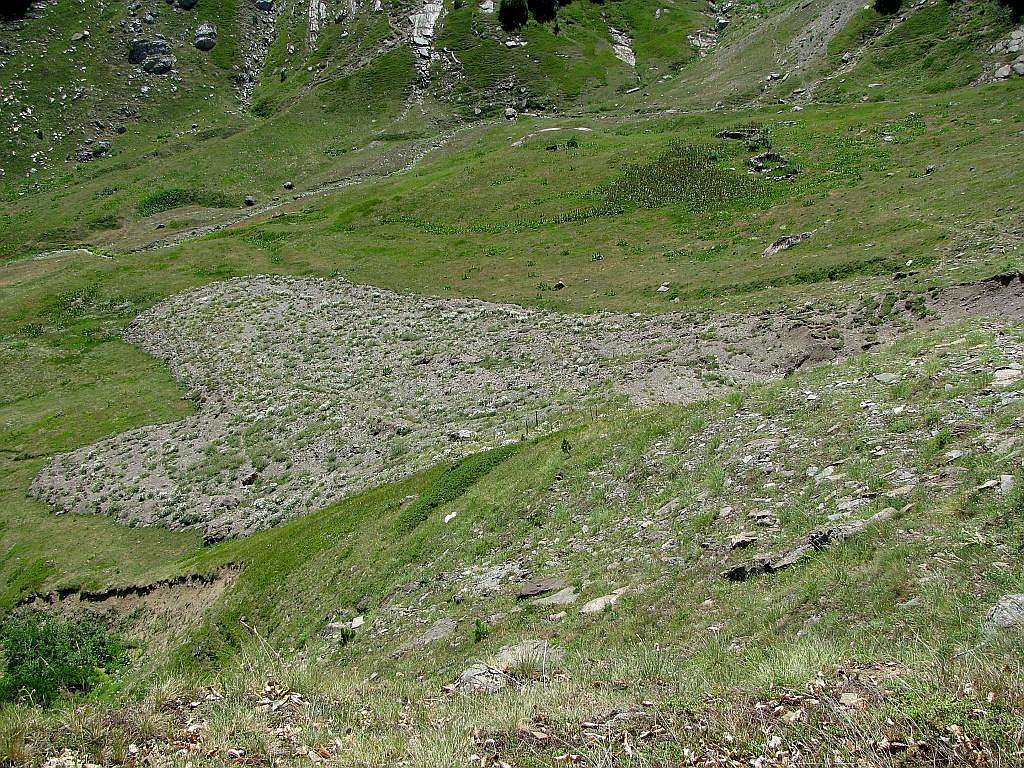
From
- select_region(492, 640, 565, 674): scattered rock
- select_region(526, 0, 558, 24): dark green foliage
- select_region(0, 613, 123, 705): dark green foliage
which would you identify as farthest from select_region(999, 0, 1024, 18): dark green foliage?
select_region(0, 613, 123, 705): dark green foliage

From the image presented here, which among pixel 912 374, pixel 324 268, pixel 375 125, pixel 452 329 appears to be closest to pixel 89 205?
pixel 375 125

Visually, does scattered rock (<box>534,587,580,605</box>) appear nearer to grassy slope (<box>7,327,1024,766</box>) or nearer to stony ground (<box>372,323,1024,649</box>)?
stony ground (<box>372,323,1024,649</box>)

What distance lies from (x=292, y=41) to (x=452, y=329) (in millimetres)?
146336

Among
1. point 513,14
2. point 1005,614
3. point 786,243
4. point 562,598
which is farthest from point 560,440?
point 513,14

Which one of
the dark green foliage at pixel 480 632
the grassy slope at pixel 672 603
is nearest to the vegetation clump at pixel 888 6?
the grassy slope at pixel 672 603

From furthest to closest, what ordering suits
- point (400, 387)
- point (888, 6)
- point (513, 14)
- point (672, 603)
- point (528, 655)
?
point (513, 14) → point (888, 6) → point (400, 387) → point (672, 603) → point (528, 655)

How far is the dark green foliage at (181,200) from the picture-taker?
10338 cm

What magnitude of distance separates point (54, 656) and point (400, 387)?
22.3 metres

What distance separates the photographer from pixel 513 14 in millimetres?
140000

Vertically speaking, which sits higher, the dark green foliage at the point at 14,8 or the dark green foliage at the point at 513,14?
the dark green foliage at the point at 14,8

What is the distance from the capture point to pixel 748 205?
196ft

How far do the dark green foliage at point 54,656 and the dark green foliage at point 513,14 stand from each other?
489 feet

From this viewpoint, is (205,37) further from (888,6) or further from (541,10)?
(888,6)

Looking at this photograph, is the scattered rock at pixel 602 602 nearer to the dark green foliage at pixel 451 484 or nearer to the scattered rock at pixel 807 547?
the scattered rock at pixel 807 547
